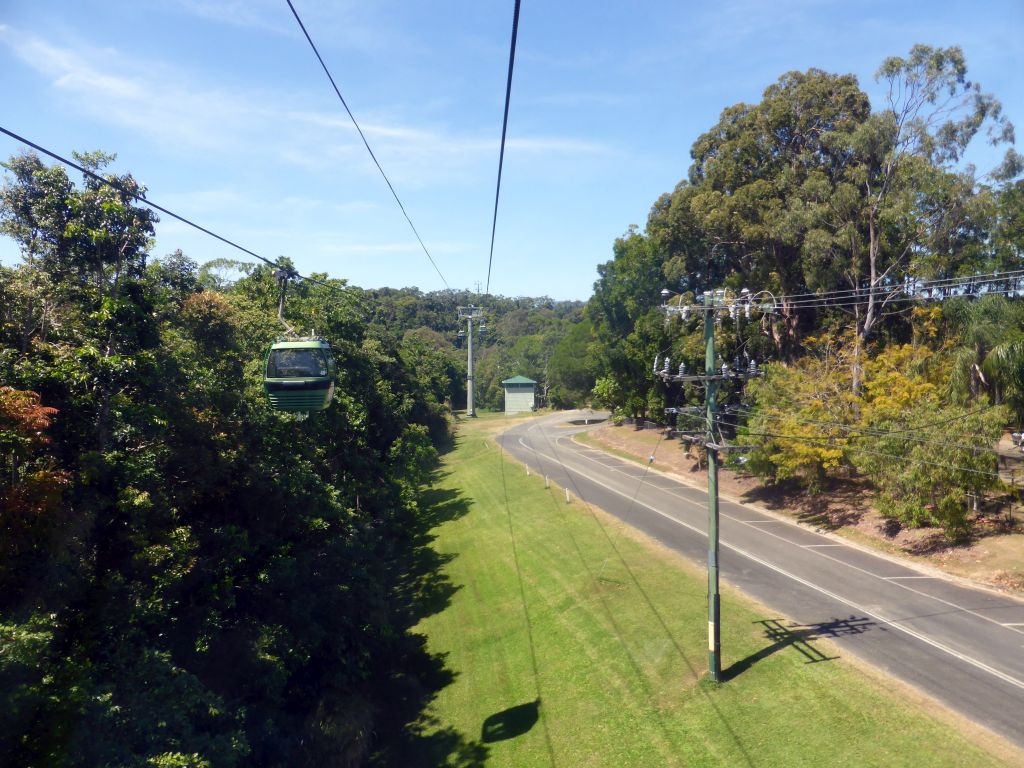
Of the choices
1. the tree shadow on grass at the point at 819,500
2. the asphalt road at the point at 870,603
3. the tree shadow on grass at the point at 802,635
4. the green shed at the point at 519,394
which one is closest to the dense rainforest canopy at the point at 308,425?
the tree shadow on grass at the point at 819,500

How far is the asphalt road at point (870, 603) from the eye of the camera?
16797mm

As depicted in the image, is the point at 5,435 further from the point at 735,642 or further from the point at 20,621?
the point at 735,642

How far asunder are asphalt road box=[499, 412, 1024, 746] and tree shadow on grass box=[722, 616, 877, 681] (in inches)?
2.3

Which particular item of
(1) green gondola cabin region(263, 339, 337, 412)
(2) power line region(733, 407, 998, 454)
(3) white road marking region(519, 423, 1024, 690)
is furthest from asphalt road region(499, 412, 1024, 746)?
(1) green gondola cabin region(263, 339, 337, 412)

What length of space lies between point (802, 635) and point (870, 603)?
154 inches

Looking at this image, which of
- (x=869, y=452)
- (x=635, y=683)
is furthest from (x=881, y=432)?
(x=635, y=683)

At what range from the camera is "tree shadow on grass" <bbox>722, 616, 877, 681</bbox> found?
61.4 feet

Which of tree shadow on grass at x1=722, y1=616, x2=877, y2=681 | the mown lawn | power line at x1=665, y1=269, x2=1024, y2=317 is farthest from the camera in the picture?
power line at x1=665, y1=269, x2=1024, y2=317

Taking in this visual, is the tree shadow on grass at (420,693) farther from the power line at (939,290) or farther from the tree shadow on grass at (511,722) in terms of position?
the power line at (939,290)

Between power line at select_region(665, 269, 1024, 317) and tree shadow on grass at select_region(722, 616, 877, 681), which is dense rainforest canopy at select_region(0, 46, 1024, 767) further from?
tree shadow on grass at select_region(722, 616, 877, 681)

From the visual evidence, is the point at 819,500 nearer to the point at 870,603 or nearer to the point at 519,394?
the point at 870,603

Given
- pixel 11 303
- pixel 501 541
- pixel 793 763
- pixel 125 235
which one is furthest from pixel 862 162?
pixel 11 303

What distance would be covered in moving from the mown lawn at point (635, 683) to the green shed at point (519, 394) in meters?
74.7

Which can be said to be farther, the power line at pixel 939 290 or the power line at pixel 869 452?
the power line at pixel 939 290
